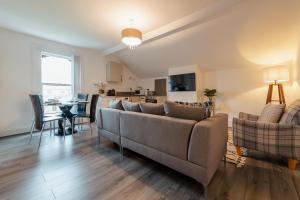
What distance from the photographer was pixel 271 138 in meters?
2.00

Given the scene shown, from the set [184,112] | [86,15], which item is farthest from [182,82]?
[184,112]

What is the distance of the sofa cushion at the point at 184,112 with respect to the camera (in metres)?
1.66

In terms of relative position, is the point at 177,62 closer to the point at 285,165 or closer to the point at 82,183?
the point at 285,165

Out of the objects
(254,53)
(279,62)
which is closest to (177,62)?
(254,53)

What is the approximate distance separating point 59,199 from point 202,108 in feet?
5.72

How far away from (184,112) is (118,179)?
1.13 metres

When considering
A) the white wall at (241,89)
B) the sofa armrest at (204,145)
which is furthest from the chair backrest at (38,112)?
the white wall at (241,89)

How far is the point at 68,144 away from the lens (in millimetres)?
2932

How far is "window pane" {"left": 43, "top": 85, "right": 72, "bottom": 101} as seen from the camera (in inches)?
165

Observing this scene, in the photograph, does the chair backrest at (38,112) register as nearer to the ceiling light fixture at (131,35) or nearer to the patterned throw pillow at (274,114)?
the ceiling light fixture at (131,35)

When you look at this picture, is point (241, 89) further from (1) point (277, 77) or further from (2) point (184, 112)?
(2) point (184, 112)

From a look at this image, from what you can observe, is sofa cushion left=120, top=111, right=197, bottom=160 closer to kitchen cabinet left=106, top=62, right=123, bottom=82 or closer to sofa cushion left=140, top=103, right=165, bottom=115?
sofa cushion left=140, top=103, right=165, bottom=115

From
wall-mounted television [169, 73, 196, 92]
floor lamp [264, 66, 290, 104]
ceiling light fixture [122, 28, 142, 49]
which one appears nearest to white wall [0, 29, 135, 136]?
ceiling light fixture [122, 28, 142, 49]

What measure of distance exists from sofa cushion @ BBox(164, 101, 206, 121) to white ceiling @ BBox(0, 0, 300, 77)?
6.09 ft
